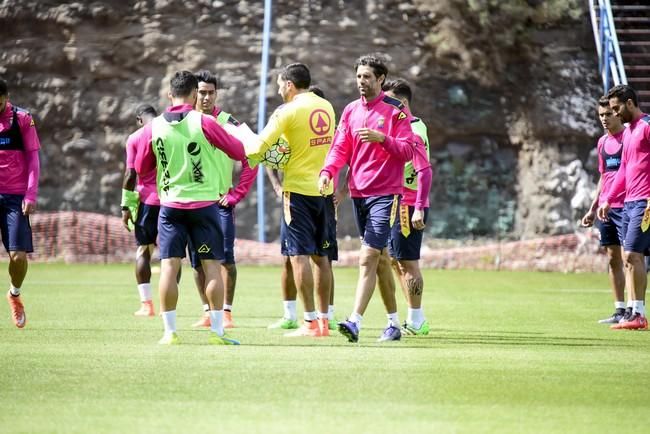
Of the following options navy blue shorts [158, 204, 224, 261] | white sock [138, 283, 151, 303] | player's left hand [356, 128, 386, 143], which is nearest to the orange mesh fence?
white sock [138, 283, 151, 303]

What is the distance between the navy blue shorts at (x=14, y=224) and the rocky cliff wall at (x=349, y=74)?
17059 mm

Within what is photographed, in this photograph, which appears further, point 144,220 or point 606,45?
point 606,45

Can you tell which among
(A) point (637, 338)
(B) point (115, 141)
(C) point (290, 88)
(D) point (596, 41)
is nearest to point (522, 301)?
(A) point (637, 338)

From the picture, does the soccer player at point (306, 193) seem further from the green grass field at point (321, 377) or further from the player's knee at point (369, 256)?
the player's knee at point (369, 256)

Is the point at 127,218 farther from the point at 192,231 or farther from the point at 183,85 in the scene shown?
the point at 183,85

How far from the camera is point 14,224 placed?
12.2m

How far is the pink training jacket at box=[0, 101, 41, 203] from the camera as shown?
12.2 meters

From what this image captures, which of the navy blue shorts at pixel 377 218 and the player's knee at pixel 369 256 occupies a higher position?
the navy blue shorts at pixel 377 218

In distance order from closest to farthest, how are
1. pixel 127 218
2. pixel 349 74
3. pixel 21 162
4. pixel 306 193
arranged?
1. pixel 306 193
2. pixel 21 162
3. pixel 127 218
4. pixel 349 74

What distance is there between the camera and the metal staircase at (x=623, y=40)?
25.8 m

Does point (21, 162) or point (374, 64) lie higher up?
point (374, 64)

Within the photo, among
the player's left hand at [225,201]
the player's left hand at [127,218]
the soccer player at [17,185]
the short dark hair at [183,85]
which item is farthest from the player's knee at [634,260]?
the soccer player at [17,185]

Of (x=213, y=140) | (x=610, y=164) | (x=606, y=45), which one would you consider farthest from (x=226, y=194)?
(x=606, y=45)

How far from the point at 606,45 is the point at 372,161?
16.2 metres
